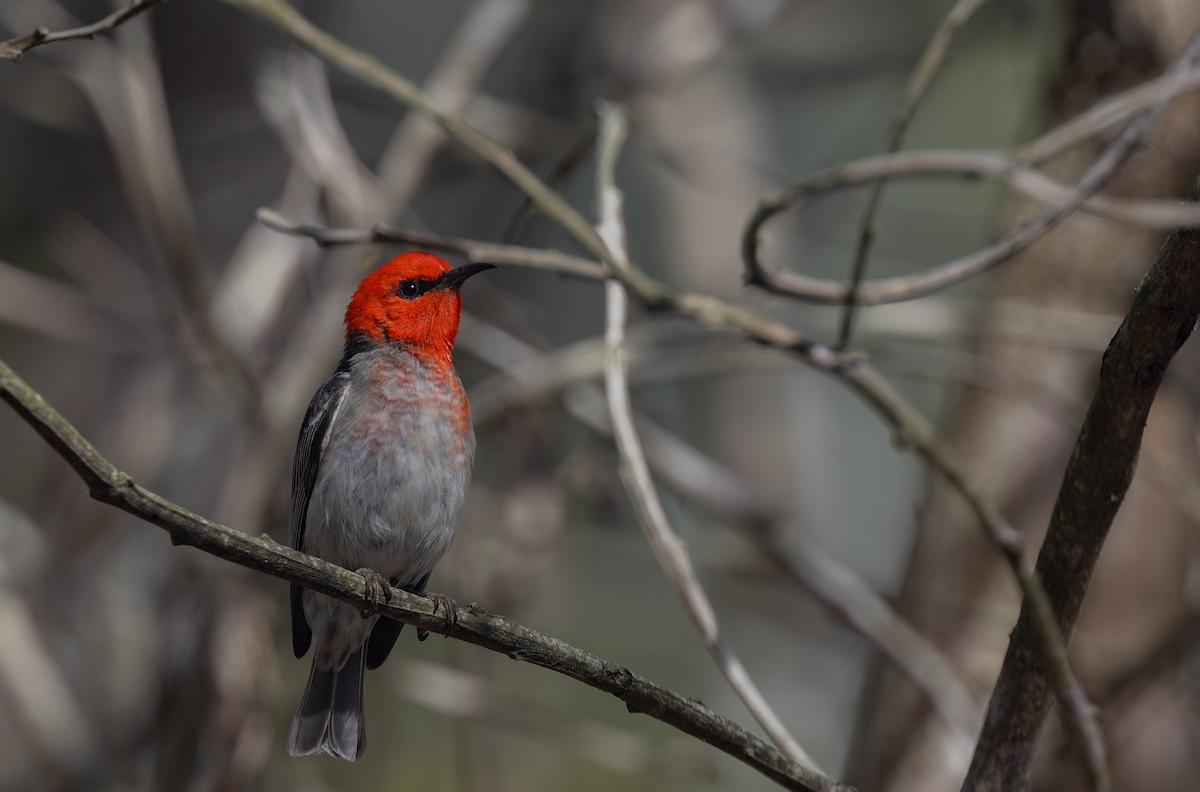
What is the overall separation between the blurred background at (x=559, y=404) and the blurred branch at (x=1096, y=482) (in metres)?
1.92

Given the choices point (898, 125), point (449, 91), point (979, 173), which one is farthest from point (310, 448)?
point (449, 91)

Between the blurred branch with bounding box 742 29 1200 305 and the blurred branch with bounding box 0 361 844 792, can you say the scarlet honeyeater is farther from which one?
the blurred branch with bounding box 0 361 844 792

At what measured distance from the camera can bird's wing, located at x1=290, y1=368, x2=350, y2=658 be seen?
3787 mm

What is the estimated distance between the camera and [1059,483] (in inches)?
194

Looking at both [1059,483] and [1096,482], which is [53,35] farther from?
[1059,483]

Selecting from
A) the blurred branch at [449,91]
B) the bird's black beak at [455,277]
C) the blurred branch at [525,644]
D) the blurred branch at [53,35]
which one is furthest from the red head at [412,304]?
the blurred branch at [525,644]

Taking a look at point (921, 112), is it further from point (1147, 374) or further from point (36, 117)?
point (1147, 374)

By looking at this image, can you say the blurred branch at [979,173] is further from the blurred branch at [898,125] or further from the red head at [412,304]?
the red head at [412,304]

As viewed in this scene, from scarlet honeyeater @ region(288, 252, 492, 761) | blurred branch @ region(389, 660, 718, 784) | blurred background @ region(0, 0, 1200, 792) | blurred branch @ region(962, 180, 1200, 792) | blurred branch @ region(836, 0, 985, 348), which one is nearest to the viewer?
blurred branch @ region(962, 180, 1200, 792)

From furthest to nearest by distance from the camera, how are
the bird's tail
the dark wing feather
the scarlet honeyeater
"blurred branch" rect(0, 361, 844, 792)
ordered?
the dark wing feather → the bird's tail → the scarlet honeyeater → "blurred branch" rect(0, 361, 844, 792)

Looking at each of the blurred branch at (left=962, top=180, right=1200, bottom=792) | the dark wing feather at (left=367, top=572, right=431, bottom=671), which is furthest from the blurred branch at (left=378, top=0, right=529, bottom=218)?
the blurred branch at (left=962, top=180, right=1200, bottom=792)

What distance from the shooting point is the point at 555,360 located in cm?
471

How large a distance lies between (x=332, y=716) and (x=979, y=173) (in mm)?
2608

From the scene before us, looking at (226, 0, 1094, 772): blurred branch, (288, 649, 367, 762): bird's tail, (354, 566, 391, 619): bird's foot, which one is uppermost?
(226, 0, 1094, 772): blurred branch
